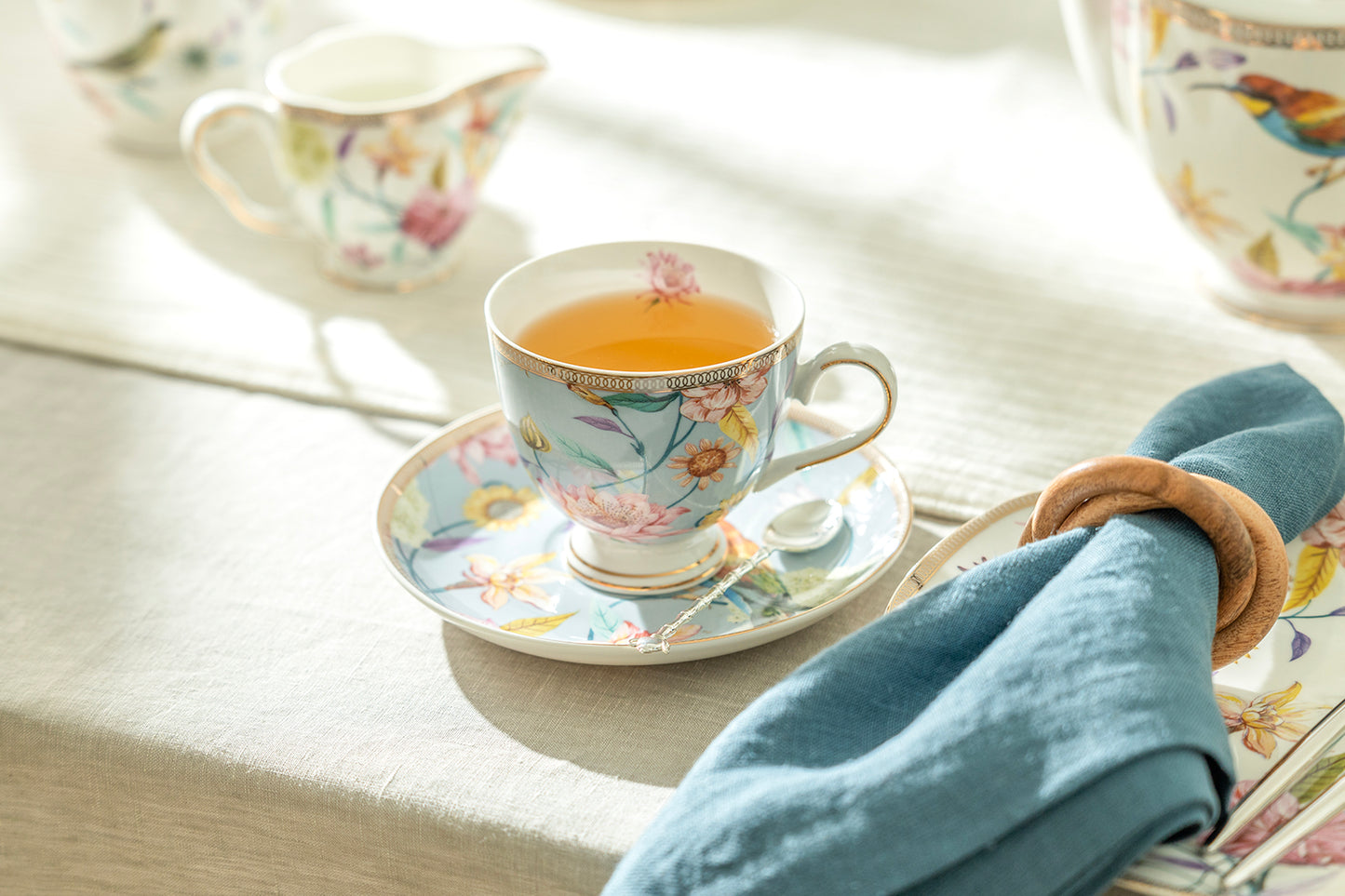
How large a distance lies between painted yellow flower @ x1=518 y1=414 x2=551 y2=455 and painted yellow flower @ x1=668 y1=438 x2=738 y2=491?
0.15 ft

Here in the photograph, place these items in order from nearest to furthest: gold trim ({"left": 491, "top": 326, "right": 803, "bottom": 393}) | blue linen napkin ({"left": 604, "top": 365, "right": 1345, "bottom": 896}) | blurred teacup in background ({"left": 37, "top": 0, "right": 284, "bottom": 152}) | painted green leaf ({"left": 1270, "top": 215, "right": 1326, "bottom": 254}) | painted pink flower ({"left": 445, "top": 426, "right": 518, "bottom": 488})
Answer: blue linen napkin ({"left": 604, "top": 365, "right": 1345, "bottom": 896})
gold trim ({"left": 491, "top": 326, "right": 803, "bottom": 393})
painted pink flower ({"left": 445, "top": 426, "right": 518, "bottom": 488})
painted green leaf ({"left": 1270, "top": 215, "right": 1326, "bottom": 254})
blurred teacup in background ({"left": 37, "top": 0, "right": 284, "bottom": 152})

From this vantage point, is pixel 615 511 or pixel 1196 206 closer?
pixel 615 511

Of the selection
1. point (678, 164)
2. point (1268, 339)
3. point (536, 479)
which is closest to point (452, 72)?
point (678, 164)

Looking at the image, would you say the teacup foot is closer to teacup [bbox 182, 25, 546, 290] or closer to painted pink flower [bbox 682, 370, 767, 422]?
painted pink flower [bbox 682, 370, 767, 422]

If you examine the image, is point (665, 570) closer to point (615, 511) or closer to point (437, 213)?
point (615, 511)

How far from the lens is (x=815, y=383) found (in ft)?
1.50

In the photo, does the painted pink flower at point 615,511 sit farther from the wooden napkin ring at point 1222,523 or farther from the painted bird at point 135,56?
the painted bird at point 135,56

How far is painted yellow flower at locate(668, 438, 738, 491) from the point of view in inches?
16.2

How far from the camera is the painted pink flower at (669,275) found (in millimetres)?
484

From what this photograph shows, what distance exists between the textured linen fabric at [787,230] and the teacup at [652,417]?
123mm

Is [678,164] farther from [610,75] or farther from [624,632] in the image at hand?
[624,632]

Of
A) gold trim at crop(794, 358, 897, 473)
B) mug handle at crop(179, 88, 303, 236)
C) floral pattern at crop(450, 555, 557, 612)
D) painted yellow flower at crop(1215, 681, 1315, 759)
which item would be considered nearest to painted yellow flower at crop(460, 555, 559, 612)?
floral pattern at crop(450, 555, 557, 612)

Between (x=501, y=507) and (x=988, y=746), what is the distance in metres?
0.25

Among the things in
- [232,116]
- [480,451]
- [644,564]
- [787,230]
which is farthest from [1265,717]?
[232,116]
